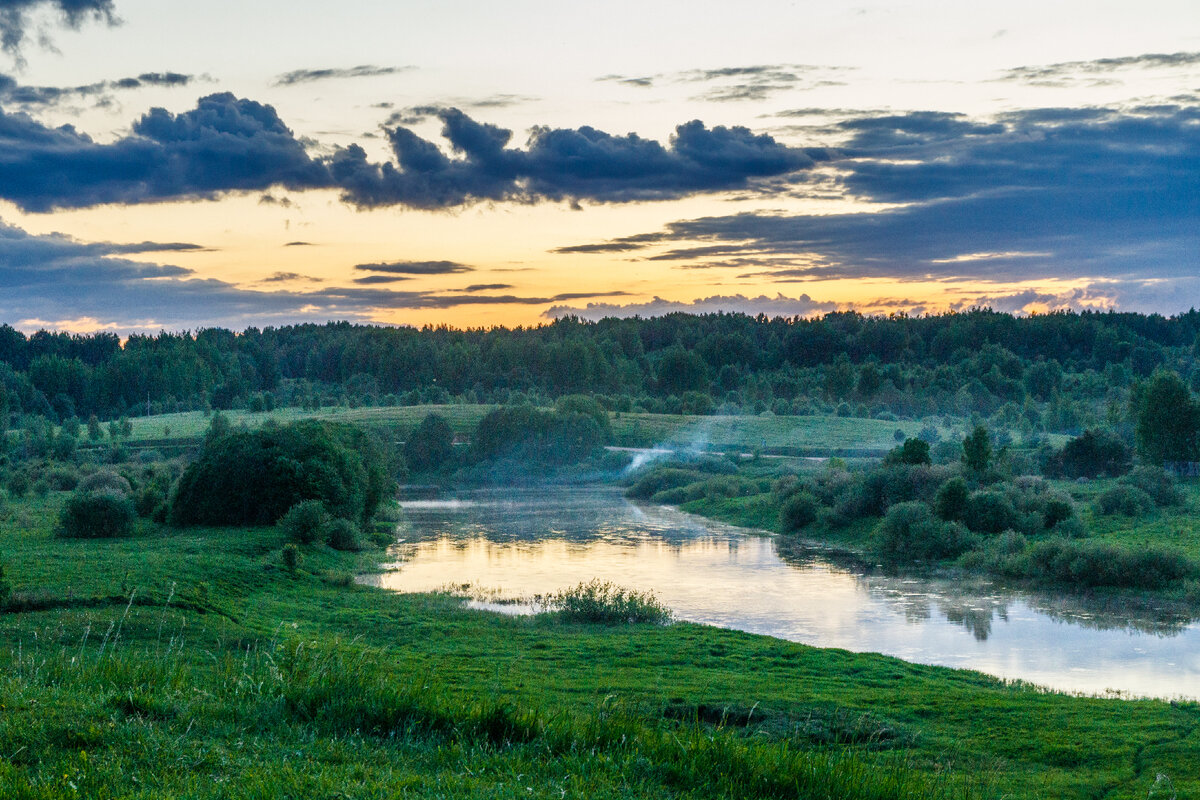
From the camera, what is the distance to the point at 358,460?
6450cm

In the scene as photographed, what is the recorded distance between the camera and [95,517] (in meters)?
50.9

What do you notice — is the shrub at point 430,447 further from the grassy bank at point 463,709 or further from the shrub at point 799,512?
the grassy bank at point 463,709

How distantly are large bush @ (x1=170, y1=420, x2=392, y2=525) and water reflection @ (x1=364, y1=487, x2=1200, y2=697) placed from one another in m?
6.16

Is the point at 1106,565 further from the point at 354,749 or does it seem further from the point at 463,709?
the point at 354,749

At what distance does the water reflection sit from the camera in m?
33.9

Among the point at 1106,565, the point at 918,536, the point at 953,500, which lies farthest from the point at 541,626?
the point at 953,500

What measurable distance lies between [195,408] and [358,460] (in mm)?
128713

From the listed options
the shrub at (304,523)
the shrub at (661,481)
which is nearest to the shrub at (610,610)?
the shrub at (304,523)

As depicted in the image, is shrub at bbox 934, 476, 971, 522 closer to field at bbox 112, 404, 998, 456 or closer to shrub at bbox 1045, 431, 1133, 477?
shrub at bbox 1045, 431, 1133, 477

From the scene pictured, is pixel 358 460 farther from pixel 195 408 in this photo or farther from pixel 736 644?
pixel 195 408

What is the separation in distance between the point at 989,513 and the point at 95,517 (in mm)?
50037

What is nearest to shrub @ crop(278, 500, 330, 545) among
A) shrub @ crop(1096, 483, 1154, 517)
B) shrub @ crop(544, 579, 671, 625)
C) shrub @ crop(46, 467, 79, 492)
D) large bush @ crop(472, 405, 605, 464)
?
shrub @ crop(544, 579, 671, 625)

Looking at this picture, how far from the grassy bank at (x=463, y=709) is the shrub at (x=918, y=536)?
27.7 metres

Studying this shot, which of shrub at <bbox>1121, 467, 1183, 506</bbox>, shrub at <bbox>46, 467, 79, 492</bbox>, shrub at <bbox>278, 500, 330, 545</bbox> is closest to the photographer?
shrub at <bbox>278, 500, 330, 545</bbox>
